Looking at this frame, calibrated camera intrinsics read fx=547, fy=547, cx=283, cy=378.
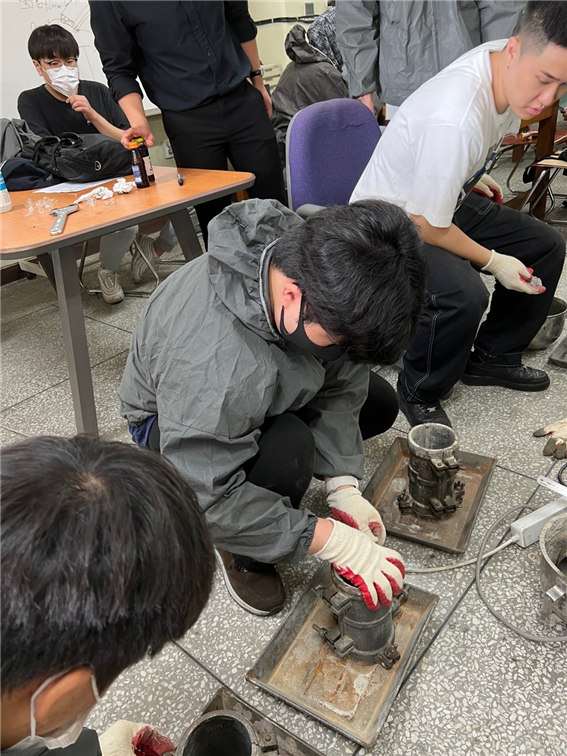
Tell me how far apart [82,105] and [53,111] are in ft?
0.88

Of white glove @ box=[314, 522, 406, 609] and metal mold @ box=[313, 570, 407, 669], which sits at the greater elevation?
white glove @ box=[314, 522, 406, 609]

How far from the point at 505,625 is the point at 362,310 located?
758 millimetres

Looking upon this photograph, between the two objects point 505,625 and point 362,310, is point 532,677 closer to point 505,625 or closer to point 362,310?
point 505,625

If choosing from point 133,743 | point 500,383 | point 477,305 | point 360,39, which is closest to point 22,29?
point 360,39

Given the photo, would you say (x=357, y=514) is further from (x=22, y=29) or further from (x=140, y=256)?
(x=22, y=29)

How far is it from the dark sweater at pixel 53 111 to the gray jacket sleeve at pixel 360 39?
4.33ft

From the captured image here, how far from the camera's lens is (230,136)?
2.27 m

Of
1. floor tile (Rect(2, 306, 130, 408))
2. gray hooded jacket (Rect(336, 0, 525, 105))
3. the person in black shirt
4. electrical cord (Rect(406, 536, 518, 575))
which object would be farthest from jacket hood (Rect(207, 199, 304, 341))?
the person in black shirt

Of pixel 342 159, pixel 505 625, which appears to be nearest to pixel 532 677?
pixel 505 625

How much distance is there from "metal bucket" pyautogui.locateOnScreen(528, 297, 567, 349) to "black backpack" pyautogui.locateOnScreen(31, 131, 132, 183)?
1.74 m

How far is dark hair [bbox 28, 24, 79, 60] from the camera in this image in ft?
7.88

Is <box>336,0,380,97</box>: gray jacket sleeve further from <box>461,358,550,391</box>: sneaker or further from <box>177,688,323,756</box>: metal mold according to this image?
<box>177,688,323,756</box>: metal mold

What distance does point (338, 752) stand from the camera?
0.98m

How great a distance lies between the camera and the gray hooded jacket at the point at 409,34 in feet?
7.45
